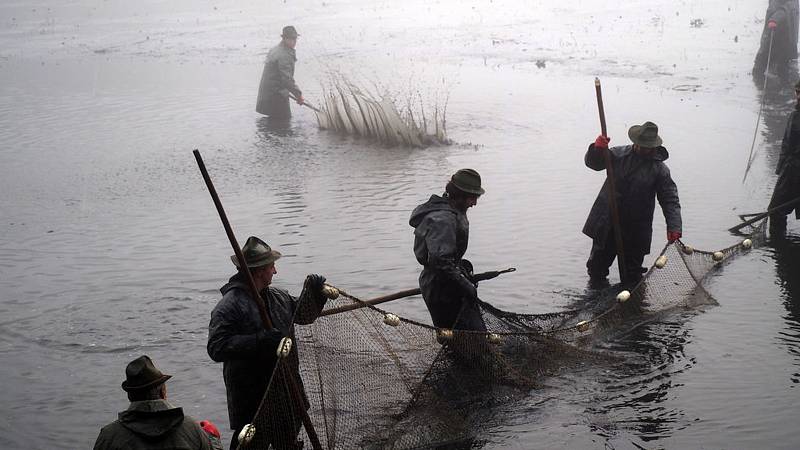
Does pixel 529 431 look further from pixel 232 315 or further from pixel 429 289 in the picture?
pixel 232 315

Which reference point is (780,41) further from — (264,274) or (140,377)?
(140,377)

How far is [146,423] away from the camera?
427 cm

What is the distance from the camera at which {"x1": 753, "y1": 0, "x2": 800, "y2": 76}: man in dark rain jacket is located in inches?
771

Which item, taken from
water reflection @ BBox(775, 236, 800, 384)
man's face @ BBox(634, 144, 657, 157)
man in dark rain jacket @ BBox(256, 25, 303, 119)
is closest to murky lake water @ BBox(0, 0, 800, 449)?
water reflection @ BBox(775, 236, 800, 384)

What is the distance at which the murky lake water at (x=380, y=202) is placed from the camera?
7.09 metres

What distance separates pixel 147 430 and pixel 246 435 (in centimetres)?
81

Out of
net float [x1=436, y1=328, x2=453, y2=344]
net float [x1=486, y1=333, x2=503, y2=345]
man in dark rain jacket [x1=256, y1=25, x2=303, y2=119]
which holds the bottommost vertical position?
net float [x1=486, y1=333, x2=503, y2=345]

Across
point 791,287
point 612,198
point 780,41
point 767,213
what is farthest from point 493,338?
point 780,41

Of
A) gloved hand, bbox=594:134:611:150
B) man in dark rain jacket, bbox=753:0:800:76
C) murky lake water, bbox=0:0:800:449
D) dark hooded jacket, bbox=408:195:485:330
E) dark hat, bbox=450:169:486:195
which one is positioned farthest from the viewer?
man in dark rain jacket, bbox=753:0:800:76

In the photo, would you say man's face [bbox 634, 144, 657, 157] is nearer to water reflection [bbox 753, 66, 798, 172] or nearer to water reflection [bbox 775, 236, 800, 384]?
water reflection [bbox 775, 236, 800, 384]

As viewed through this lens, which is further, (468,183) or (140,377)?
(468,183)

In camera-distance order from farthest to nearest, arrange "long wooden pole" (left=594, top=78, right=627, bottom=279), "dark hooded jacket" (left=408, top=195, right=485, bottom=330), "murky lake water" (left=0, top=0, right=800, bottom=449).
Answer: "long wooden pole" (left=594, top=78, right=627, bottom=279)
"murky lake water" (left=0, top=0, right=800, bottom=449)
"dark hooded jacket" (left=408, top=195, right=485, bottom=330)

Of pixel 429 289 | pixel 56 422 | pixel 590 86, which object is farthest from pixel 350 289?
pixel 590 86

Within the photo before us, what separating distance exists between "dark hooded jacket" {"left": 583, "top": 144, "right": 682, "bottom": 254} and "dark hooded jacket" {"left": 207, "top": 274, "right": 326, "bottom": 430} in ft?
13.7
